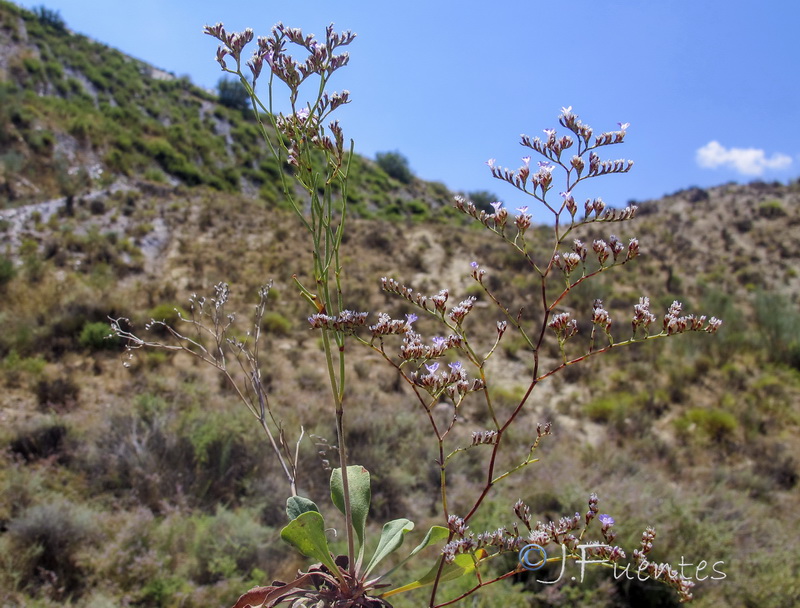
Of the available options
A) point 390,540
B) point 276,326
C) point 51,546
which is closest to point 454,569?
point 390,540

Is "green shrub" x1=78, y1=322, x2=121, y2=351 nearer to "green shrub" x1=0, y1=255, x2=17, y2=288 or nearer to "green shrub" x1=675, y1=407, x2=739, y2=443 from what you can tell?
"green shrub" x1=0, y1=255, x2=17, y2=288

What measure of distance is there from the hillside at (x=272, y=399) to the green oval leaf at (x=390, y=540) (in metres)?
0.22

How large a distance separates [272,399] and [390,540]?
7.15 meters

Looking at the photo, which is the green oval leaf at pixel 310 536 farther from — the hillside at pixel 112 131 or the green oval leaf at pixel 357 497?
the hillside at pixel 112 131

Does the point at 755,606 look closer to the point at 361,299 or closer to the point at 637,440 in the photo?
the point at 637,440

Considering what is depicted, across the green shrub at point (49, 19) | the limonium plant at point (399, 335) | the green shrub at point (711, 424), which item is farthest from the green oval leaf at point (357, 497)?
the green shrub at point (49, 19)

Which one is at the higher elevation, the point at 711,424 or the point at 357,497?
the point at 357,497

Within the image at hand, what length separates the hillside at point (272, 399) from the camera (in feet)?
14.2

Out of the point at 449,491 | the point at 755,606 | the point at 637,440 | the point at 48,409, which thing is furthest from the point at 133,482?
the point at 637,440

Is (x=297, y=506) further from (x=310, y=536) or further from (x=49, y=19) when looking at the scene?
(x=49, y=19)

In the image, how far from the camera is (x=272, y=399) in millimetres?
7695

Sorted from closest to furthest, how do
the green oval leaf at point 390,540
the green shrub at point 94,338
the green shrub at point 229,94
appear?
the green oval leaf at point 390,540
the green shrub at point 94,338
the green shrub at point 229,94

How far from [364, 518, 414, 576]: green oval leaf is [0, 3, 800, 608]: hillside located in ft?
0.73

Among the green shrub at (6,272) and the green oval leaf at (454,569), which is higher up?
the green shrub at (6,272)
